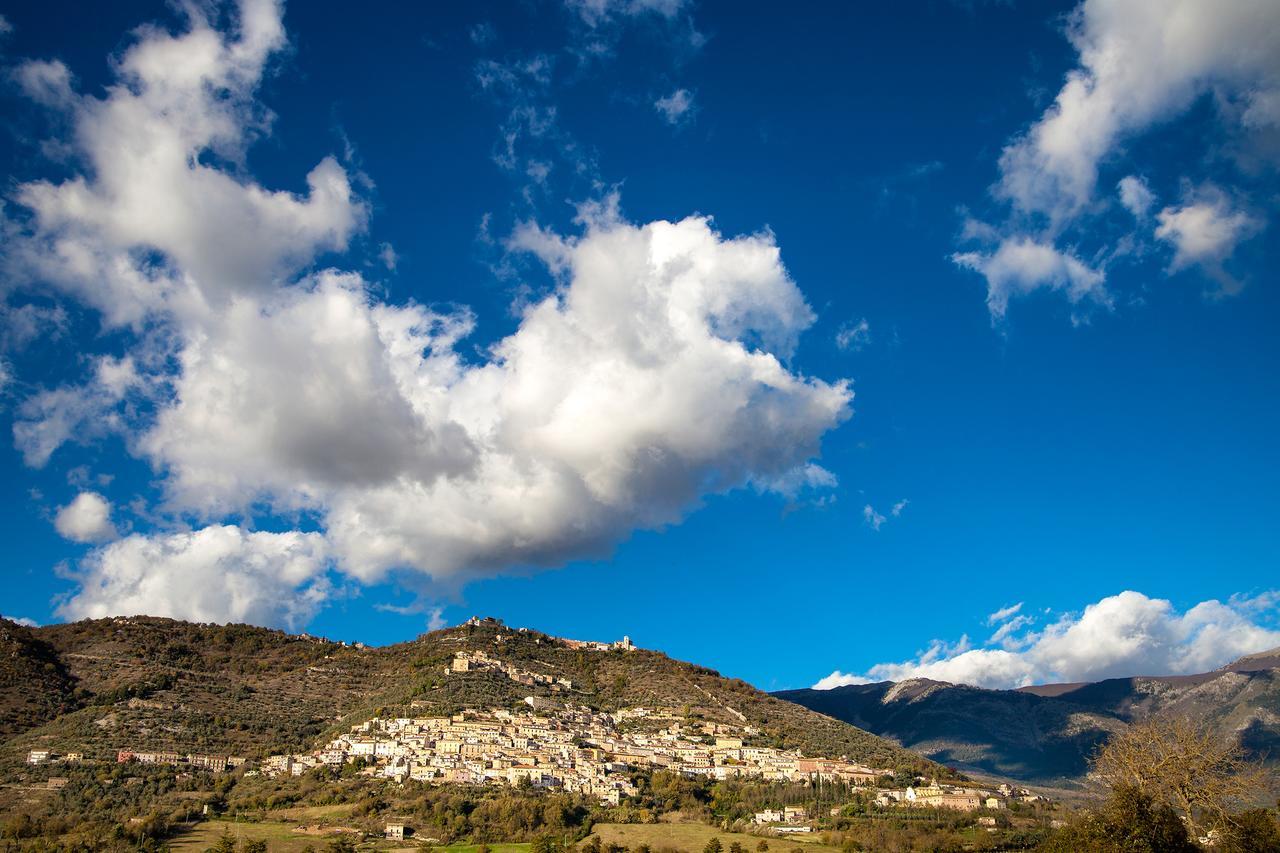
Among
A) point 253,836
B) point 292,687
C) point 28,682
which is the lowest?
point 253,836

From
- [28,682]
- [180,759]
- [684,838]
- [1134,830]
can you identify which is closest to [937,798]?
[684,838]

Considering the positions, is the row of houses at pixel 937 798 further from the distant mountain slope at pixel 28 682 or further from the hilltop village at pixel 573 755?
the distant mountain slope at pixel 28 682

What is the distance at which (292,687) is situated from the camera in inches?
5694

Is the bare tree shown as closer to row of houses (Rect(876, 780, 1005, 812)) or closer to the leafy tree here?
the leafy tree

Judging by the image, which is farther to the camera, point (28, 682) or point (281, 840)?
point (28, 682)

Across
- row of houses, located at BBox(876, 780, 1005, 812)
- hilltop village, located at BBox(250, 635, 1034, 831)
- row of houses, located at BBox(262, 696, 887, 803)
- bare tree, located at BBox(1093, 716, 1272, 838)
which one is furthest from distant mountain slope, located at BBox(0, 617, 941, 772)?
bare tree, located at BBox(1093, 716, 1272, 838)

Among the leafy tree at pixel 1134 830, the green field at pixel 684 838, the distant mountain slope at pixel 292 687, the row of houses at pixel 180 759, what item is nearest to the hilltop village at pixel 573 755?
the row of houses at pixel 180 759

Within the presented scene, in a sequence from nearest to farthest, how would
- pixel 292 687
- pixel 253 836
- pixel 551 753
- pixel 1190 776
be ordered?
pixel 1190 776
pixel 253 836
pixel 551 753
pixel 292 687

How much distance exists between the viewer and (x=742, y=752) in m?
126

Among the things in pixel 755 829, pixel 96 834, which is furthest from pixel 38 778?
pixel 755 829

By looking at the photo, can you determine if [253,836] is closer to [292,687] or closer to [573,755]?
[573,755]

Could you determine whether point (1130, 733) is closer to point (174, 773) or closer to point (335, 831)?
point (335, 831)

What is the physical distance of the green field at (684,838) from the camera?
82625 mm

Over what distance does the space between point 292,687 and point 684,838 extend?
82238 millimetres
